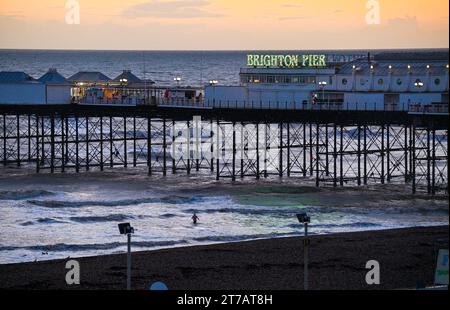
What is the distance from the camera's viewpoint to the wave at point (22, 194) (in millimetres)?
57872

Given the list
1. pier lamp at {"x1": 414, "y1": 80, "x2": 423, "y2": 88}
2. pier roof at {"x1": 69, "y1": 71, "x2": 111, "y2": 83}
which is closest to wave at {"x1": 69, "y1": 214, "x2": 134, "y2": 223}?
pier lamp at {"x1": 414, "y1": 80, "x2": 423, "y2": 88}

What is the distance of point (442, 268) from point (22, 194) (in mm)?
36431

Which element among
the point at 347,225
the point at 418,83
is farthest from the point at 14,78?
the point at 347,225

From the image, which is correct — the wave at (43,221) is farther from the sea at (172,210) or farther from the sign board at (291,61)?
the sign board at (291,61)

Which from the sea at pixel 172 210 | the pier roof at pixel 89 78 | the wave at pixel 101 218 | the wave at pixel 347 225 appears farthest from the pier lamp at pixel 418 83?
the pier roof at pixel 89 78

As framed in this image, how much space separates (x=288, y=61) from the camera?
68062 millimetres

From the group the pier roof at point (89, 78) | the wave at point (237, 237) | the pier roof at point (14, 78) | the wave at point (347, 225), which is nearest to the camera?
the wave at point (237, 237)

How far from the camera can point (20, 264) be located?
38156 millimetres

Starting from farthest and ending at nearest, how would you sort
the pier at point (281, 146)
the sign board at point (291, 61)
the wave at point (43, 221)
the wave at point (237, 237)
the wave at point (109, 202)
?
the sign board at point (291, 61) → the pier at point (281, 146) → the wave at point (109, 202) → the wave at point (43, 221) → the wave at point (237, 237)

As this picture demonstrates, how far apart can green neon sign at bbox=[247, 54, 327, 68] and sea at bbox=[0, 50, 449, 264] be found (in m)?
7.38

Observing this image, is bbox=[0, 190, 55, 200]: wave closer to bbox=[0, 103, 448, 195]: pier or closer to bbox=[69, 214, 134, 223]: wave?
bbox=[0, 103, 448, 195]: pier

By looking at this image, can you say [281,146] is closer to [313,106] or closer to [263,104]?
[263,104]

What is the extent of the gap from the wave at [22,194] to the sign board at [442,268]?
115 ft
